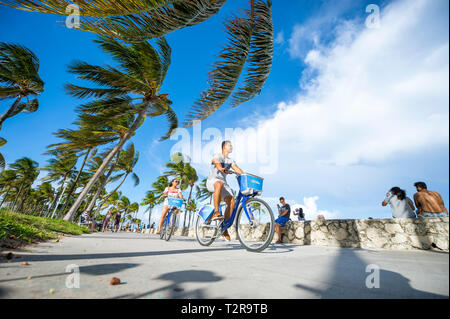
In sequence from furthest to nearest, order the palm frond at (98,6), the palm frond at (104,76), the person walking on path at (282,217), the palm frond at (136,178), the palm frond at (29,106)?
the palm frond at (136,178)
the palm frond at (29,106)
the palm frond at (104,76)
the person walking on path at (282,217)
the palm frond at (98,6)

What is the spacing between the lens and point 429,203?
3670 mm

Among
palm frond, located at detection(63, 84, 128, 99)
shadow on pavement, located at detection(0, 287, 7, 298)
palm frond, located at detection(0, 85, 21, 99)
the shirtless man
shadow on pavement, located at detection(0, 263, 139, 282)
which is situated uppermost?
palm frond, located at detection(0, 85, 21, 99)

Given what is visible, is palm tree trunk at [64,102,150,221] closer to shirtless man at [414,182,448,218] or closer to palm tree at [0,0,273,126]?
palm tree at [0,0,273,126]

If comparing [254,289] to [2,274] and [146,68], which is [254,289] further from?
[146,68]

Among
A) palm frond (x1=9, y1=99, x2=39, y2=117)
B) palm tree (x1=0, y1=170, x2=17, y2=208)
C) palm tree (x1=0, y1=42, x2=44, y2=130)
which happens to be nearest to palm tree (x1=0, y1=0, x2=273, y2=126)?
palm tree (x1=0, y1=42, x2=44, y2=130)

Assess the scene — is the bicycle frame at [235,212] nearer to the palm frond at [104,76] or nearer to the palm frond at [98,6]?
the palm frond at [98,6]

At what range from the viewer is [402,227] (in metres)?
4.14

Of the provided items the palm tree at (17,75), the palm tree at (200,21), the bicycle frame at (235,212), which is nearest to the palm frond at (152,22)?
the palm tree at (200,21)

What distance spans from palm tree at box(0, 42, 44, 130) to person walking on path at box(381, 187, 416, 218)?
734 inches

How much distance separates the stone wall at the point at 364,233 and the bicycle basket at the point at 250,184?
8.41ft

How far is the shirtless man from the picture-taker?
3.64 meters

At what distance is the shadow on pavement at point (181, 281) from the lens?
3.43ft

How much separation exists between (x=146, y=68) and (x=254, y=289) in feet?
32.7

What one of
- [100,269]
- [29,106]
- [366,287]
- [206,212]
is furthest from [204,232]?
[29,106]
